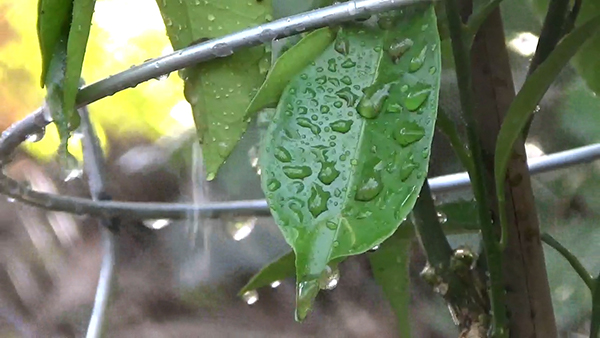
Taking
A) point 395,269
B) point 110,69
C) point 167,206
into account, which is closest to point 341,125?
Result: point 395,269

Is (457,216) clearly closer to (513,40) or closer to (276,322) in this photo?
(513,40)

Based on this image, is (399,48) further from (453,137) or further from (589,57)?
(589,57)

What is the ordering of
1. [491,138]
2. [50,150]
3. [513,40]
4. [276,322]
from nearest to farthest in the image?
[491,138] → [513,40] → [50,150] → [276,322]

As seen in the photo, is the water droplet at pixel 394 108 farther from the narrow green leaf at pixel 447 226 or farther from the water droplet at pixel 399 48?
the narrow green leaf at pixel 447 226

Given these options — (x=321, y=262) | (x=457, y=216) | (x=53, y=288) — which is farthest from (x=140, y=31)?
(x=321, y=262)

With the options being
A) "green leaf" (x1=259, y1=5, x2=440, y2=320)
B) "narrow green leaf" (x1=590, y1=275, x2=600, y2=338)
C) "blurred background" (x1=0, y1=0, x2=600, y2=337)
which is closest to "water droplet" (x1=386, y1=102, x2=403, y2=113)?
"green leaf" (x1=259, y1=5, x2=440, y2=320)
